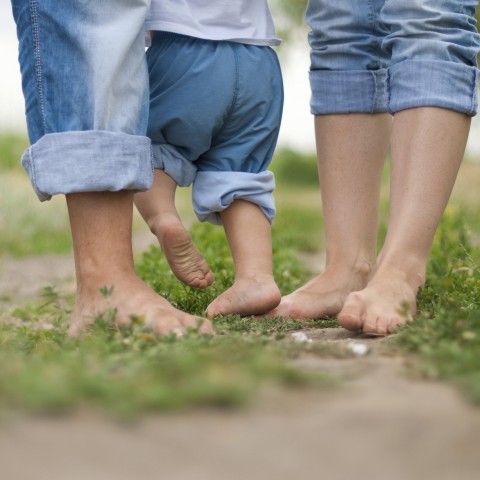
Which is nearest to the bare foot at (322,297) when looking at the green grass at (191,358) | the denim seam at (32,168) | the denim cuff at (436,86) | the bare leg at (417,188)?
the green grass at (191,358)

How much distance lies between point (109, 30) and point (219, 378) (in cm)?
130

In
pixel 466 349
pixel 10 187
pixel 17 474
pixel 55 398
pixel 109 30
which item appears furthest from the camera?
pixel 10 187

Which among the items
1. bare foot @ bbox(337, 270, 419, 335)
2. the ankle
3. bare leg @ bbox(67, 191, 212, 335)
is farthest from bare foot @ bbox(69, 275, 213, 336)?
the ankle

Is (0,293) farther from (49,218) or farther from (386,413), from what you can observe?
(386,413)

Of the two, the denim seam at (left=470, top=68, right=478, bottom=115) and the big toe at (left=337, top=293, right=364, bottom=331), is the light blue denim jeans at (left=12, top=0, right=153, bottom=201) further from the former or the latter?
the denim seam at (left=470, top=68, right=478, bottom=115)

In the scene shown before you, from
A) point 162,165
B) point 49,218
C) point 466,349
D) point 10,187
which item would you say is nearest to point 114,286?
point 162,165

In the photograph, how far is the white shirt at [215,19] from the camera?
2934 mm

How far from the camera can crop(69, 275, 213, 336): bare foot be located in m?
2.38

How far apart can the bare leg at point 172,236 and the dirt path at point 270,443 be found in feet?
4.67

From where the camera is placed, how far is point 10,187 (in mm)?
8586

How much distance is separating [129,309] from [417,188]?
892mm

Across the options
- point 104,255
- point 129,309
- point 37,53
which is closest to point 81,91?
point 37,53

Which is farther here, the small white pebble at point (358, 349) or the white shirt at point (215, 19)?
the white shirt at point (215, 19)

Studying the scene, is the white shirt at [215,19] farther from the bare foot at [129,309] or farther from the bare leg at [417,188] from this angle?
the bare foot at [129,309]
